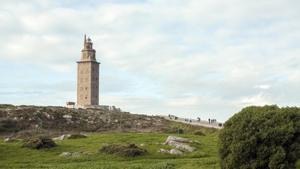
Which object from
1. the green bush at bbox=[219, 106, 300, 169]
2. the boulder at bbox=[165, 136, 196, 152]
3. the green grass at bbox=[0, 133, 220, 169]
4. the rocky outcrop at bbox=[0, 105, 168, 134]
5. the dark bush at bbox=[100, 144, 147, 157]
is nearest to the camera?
the green bush at bbox=[219, 106, 300, 169]

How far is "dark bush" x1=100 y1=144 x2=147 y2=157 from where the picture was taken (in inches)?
1542

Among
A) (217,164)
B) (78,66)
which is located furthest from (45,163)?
(78,66)

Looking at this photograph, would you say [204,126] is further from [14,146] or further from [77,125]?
[14,146]

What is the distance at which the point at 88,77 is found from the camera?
14800 centimetres

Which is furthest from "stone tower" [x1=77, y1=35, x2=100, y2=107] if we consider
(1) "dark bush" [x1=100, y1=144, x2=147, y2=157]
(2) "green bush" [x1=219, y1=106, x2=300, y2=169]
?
(2) "green bush" [x1=219, y1=106, x2=300, y2=169]

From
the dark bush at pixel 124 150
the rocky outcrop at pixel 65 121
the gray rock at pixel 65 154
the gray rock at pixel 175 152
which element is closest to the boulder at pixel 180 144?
the gray rock at pixel 175 152

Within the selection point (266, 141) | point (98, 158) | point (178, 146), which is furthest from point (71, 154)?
point (266, 141)

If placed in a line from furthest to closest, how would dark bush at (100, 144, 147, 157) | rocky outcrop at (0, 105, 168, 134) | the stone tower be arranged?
the stone tower
rocky outcrop at (0, 105, 168, 134)
dark bush at (100, 144, 147, 157)

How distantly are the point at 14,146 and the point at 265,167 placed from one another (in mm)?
24491

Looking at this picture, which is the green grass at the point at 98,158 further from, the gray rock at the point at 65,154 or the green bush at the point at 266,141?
the green bush at the point at 266,141

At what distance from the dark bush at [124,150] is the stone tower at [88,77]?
104386 mm

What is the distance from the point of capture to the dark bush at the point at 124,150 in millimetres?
39178

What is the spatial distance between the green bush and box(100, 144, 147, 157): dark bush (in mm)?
12158

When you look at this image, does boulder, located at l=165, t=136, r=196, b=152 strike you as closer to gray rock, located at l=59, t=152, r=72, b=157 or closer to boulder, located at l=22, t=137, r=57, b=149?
gray rock, located at l=59, t=152, r=72, b=157
